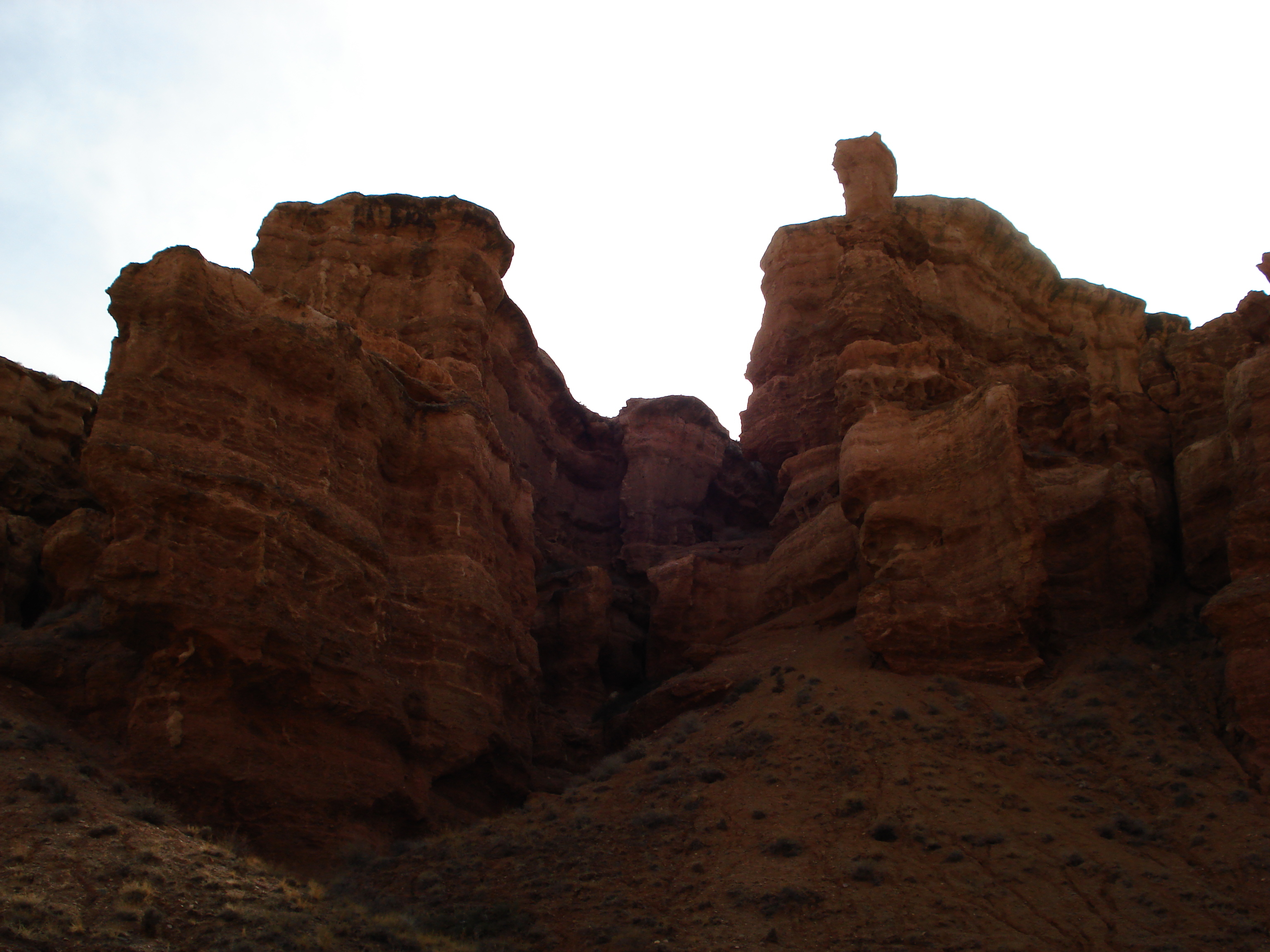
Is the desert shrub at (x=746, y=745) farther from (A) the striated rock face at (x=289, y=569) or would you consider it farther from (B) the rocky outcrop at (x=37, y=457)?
(B) the rocky outcrop at (x=37, y=457)

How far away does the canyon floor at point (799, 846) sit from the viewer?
15.3 metres

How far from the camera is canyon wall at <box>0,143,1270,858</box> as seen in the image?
21812 mm

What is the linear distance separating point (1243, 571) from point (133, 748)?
22607mm

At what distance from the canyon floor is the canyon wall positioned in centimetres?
167

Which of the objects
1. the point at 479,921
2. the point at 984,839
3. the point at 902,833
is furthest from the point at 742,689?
the point at 479,921

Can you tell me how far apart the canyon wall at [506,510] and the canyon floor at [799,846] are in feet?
5.47

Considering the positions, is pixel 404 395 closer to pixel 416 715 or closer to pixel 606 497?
pixel 416 715

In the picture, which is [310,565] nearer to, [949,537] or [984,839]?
[984,839]

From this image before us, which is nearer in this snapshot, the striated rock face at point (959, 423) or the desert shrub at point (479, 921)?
the desert shrub at point (479, 921)

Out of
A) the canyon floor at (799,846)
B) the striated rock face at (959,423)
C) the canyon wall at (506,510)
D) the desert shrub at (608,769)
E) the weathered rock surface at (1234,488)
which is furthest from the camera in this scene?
the striated rock face at (959,423)

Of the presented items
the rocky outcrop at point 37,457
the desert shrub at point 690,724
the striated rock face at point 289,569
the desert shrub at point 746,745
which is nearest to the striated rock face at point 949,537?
the desert shrub at point 746,745

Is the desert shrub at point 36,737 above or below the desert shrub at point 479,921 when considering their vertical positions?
above

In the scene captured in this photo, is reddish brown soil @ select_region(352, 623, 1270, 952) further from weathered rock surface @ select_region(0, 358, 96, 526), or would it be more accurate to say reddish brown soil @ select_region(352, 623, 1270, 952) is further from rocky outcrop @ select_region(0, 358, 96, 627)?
weathered rock surface @ select_region(0, 358, 96, 526)

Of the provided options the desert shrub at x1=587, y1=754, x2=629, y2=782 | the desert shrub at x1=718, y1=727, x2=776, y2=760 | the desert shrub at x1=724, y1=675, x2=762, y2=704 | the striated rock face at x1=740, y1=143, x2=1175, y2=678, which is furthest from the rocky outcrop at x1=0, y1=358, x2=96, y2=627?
the striated rock face at x1=740, y1=143, x2=1175, y2=678
